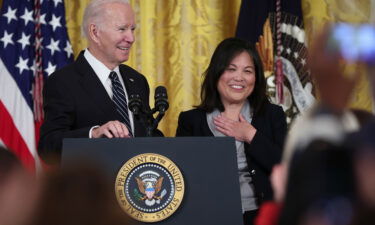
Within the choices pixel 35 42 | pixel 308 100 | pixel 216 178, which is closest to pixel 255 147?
pixel 216 178

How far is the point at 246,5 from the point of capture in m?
5.43

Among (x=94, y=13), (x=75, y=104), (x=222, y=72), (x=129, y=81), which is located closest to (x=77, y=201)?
(x=75, y=104)

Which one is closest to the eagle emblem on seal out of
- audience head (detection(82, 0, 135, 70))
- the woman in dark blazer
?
the woman in dark blazer

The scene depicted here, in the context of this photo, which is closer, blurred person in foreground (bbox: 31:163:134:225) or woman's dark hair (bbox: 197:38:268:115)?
blurred person in foreground (bbox: 31:163:134:225)

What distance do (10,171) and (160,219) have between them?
1742mm

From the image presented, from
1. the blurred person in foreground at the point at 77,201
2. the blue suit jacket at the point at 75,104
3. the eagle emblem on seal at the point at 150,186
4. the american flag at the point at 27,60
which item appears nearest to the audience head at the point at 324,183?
the blurred person in foreground at the point at 77,201

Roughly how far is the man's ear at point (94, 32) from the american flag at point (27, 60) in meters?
1.62

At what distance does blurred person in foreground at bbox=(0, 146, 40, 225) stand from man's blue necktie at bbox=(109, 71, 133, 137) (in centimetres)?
250

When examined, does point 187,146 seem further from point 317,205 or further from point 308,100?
point 308,100

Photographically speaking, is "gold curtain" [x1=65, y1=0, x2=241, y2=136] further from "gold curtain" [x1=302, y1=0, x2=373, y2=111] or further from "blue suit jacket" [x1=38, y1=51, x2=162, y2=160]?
"blue suit jacket" [x1=38, y1=51, x2=162, y2=160]

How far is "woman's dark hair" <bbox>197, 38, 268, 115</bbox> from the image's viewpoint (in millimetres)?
3639

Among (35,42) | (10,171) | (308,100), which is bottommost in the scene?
(10,171)

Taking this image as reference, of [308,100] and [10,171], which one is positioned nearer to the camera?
[10,171]

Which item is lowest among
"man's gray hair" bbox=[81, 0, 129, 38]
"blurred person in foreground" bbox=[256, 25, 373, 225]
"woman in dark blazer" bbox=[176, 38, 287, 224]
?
"blurred person in foreground" bbox=[256, 25, 373, 225]
